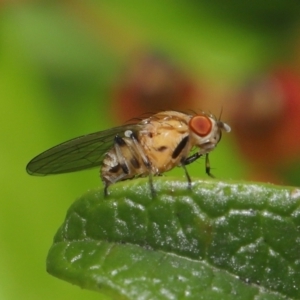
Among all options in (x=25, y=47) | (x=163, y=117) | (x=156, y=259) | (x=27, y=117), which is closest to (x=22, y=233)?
(x=27, y=117)

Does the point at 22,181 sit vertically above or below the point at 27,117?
below

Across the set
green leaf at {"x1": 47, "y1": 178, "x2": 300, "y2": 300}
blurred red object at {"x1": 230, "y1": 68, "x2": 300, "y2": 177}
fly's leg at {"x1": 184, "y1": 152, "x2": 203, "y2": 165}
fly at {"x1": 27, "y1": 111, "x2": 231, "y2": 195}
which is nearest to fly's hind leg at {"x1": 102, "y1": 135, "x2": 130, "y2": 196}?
fly at {"x1": 27, "y1": 111, "x2": 231, "y2": 195}

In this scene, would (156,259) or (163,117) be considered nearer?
(156,259)

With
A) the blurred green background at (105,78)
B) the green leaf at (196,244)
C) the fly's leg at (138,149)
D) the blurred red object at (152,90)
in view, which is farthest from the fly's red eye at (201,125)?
the blurred red object at (152,90)

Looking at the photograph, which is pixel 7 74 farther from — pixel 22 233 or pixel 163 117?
pixel 163 117

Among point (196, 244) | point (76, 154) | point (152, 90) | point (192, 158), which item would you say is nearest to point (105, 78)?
point (152, 90)

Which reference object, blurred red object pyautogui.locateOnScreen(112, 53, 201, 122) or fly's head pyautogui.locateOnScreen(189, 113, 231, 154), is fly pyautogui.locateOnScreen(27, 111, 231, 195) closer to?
fly's head pyautogui.locateOnScreen(189, 113, 231, 154)

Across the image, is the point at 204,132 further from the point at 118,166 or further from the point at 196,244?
the point at 196,244
